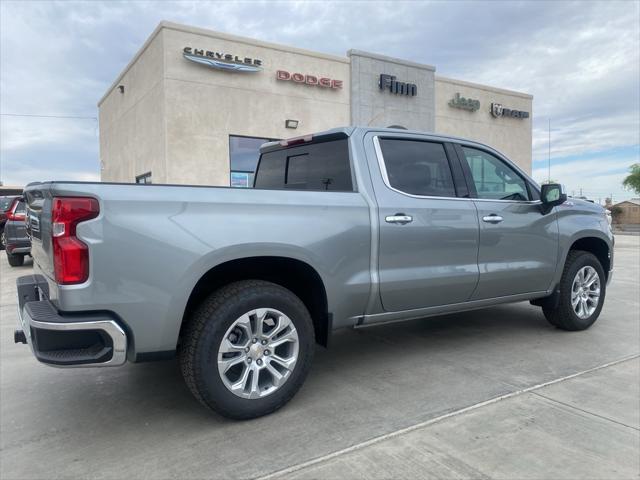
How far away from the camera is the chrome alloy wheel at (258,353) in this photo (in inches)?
117

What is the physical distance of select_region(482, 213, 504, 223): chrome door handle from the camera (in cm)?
426

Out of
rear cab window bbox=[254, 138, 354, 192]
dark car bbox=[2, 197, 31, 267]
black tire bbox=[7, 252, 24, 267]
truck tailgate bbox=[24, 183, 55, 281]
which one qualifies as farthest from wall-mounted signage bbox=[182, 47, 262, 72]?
truck tailgate bbox=[24, 183, 55, 281]

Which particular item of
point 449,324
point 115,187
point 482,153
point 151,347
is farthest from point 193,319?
point 449,324

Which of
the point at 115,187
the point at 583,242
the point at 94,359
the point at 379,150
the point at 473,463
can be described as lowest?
the point at 473,463

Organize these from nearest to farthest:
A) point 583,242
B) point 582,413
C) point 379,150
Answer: point 582,413, point 379,150, point 583,242

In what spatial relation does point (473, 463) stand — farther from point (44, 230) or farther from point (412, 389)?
point (44, 230)

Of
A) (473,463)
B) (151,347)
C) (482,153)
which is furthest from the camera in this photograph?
(482,153)

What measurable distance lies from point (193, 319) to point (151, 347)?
0.94ft

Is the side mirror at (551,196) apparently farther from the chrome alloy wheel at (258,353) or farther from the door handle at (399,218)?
the chrome alloy wheel at (258,353)

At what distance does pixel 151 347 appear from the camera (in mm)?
2793

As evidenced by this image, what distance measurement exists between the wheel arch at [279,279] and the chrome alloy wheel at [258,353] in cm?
33

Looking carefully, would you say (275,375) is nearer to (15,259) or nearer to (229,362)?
(229,362)

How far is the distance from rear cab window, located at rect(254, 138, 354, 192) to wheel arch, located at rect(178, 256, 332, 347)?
746 mm

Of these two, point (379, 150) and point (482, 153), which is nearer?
point (379, 150)
